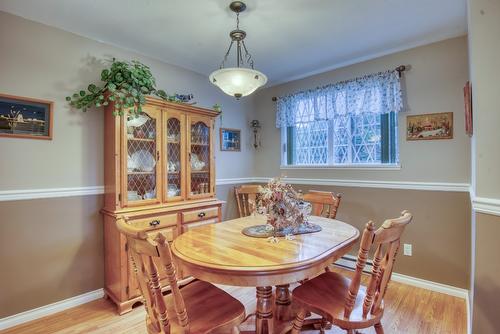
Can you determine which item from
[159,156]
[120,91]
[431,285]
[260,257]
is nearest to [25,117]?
[120,91]

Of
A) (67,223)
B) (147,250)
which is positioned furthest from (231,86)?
(67,223)

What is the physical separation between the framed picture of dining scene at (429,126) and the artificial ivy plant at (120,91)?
2595 mm

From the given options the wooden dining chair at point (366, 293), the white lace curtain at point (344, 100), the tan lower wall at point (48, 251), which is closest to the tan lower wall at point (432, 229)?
the white lace curtain at point (344, 100)

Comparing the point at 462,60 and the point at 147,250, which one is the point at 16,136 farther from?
the point at 462,60

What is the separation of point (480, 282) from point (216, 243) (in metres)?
1.47

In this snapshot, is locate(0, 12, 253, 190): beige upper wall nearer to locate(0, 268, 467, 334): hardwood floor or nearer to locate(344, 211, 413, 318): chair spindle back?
locate(0, 268, 467, 334): hardwood floor

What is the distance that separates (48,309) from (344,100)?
354 cm

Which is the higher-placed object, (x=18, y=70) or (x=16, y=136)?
(x=18, y=70)

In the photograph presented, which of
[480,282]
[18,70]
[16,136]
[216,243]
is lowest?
[480,282]

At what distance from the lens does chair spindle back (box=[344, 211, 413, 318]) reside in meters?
1.25

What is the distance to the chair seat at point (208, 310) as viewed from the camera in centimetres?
131

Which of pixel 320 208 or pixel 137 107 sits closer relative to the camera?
pixel 137 107

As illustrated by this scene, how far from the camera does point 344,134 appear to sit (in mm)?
3215

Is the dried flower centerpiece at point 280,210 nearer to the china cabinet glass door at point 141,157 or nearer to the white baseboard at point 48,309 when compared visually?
the china cabinet glass door at point 141,157
